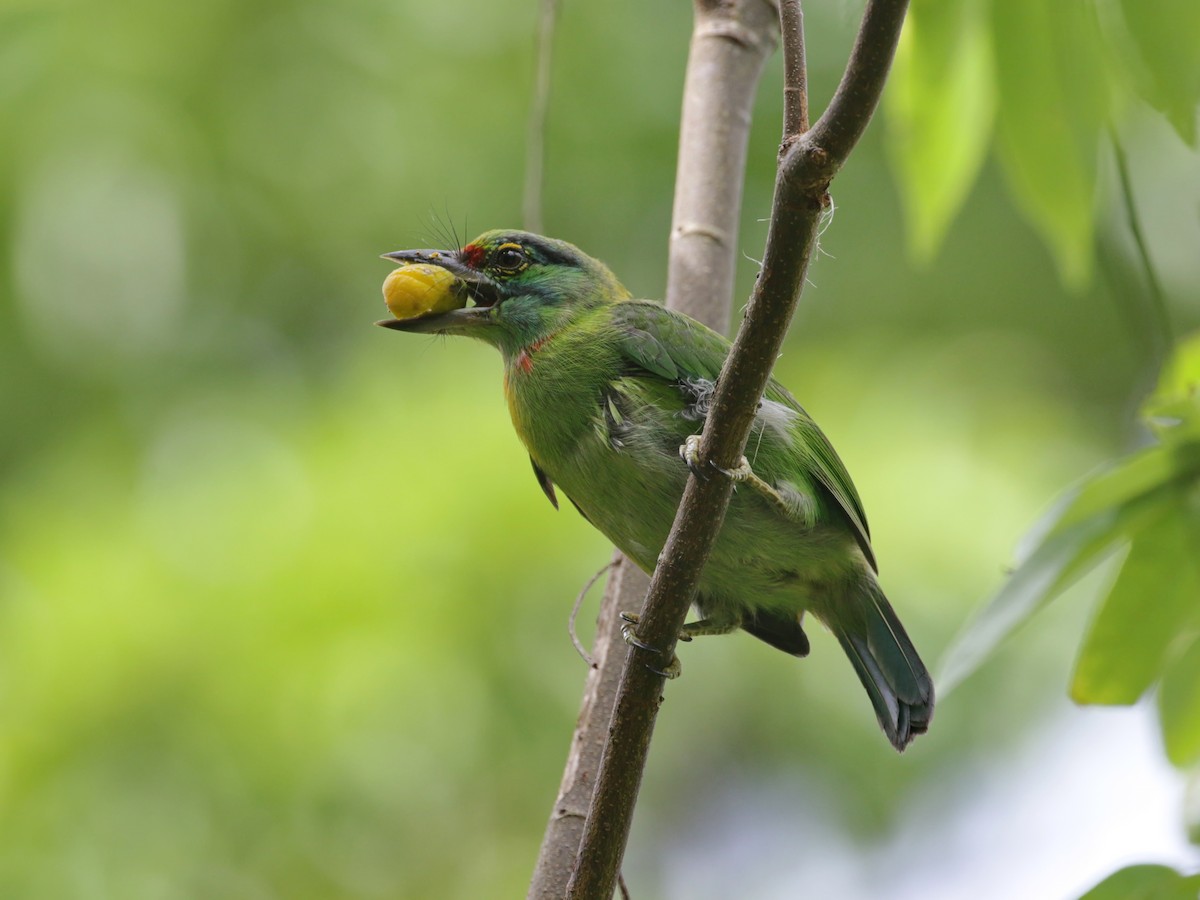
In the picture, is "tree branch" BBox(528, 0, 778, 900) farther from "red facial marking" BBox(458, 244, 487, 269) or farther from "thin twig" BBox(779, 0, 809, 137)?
"thin twig" BBox(779, 0, 809, 137)

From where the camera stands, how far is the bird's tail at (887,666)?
3.21 m

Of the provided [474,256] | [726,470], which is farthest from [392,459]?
[726,470]

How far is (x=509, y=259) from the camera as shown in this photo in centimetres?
348

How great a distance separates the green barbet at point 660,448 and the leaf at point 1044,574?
1.11 meters

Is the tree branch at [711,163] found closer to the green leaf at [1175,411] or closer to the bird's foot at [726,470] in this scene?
the bird's foot at [726,470]

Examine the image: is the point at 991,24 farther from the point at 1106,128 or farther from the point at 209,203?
the point at 209,203

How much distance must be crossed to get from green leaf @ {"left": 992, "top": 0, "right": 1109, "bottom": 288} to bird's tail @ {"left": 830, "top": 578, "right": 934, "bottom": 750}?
157cm

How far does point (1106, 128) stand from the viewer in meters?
1.76

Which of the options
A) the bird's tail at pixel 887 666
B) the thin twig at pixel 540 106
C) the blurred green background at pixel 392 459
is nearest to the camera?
the thin twig at pixel 540 106

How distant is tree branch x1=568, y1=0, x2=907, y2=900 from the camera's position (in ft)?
5.03

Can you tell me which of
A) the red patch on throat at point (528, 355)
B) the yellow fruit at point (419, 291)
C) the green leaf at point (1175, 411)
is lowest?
the red patch on throat at point (528, 355)

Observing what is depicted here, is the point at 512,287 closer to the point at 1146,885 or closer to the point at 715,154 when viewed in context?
the point at 715,154

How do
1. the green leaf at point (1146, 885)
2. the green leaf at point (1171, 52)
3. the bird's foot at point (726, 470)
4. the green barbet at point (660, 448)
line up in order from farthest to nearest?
the green barbet at point (660, 448), the bird's foot at point (726, 470), the green leaf at point (1171, 52), the green leaf at point (1146, 885)

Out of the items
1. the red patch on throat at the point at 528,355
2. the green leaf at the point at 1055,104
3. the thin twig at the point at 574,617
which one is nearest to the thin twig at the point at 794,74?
the green leaf at the point at 1055,104
